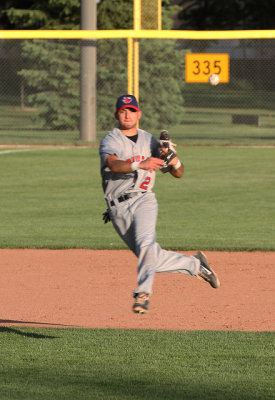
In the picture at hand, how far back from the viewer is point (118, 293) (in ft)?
34.5

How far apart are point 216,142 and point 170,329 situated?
2070cm

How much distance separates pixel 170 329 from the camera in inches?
342

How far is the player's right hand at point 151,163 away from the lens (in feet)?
24.8

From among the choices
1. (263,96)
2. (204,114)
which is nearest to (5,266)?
(204,114)

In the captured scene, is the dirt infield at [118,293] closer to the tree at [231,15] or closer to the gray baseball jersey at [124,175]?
the gray baseball jersey at [124,175]

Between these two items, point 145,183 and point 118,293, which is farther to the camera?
point 118,293

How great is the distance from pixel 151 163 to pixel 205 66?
18.9 metres

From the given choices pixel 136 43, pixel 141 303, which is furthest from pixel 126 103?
pixel 136 43

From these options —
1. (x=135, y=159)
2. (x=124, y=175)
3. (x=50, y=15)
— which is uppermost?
(x=50, y=15)

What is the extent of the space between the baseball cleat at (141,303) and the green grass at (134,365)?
0.33 m

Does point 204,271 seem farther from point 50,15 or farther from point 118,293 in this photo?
point 50,15

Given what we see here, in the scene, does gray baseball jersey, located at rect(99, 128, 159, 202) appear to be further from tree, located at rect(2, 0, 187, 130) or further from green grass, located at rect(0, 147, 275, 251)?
tree, located at rect(2, 0, 187, 130)

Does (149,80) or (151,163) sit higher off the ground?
(151,163)

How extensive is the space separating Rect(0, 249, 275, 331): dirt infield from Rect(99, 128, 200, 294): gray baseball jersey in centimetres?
115
